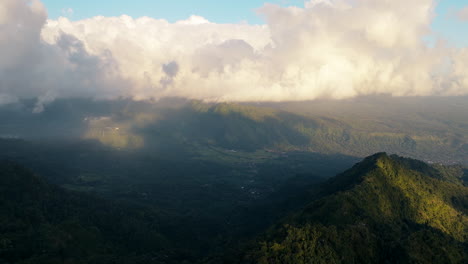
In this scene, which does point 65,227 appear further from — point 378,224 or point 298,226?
point 378,224

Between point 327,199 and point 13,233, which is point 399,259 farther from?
point 13,233

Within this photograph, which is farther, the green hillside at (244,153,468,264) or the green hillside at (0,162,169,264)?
the green hillside at (0,162,169,264)

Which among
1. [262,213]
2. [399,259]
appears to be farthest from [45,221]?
[399,259]

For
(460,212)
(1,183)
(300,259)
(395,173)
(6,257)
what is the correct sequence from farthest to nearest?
(1,183), (395,173), (460,212), (6,257), (300,259)

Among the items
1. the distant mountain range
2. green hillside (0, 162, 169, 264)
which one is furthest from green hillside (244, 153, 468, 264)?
green hillside (0, 162, 169, 264)

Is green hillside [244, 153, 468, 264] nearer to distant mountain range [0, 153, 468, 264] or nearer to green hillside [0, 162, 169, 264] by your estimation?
distant mountain range [0, 153, 468, 264]

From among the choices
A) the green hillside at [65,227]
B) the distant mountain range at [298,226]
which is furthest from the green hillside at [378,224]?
the green hillside at [65,227]

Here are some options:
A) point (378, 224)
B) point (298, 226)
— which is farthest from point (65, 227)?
point (378, 224)

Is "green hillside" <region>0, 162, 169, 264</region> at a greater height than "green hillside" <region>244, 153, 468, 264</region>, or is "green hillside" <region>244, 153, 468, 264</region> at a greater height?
"green hillside" <region>244, 153, 468, 264</region>
